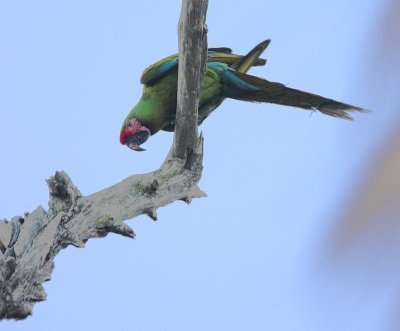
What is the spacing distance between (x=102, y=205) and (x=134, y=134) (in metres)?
2.53

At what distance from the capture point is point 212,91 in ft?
16.0

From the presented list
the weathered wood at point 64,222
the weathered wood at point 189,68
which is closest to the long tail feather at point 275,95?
the weathered wood at point 189,68

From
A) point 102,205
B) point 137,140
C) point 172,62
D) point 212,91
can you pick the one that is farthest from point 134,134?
point 102,205

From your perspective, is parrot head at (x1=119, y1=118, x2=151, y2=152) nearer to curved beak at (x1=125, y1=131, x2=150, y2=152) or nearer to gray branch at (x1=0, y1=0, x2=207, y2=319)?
curved beak at (x1=125, y1=131, x2=150, y2=152)

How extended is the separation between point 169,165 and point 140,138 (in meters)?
2.01

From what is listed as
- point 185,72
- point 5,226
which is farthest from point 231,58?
point 5,226

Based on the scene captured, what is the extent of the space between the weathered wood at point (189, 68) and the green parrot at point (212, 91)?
1.28 metres

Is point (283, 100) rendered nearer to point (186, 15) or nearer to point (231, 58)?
point (231, 58)

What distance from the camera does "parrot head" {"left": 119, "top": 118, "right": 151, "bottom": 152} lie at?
5211 mm

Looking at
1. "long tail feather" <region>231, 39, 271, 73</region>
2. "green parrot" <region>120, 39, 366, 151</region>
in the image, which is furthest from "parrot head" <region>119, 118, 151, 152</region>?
"long tail feather" <region>231, 39, 271, 73</region>

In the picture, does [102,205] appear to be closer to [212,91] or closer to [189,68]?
[189,68]

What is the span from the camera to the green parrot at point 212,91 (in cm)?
464

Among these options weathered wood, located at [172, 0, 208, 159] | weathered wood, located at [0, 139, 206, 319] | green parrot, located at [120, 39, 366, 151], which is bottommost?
weathered wood, located at [0, 139, 206, 319]

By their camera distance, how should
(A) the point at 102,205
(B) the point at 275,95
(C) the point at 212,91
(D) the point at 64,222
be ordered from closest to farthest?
(D) the point at 64,222
(A) the point at 102,205
(B) the point at 275,95
(C) the point at 212,91
